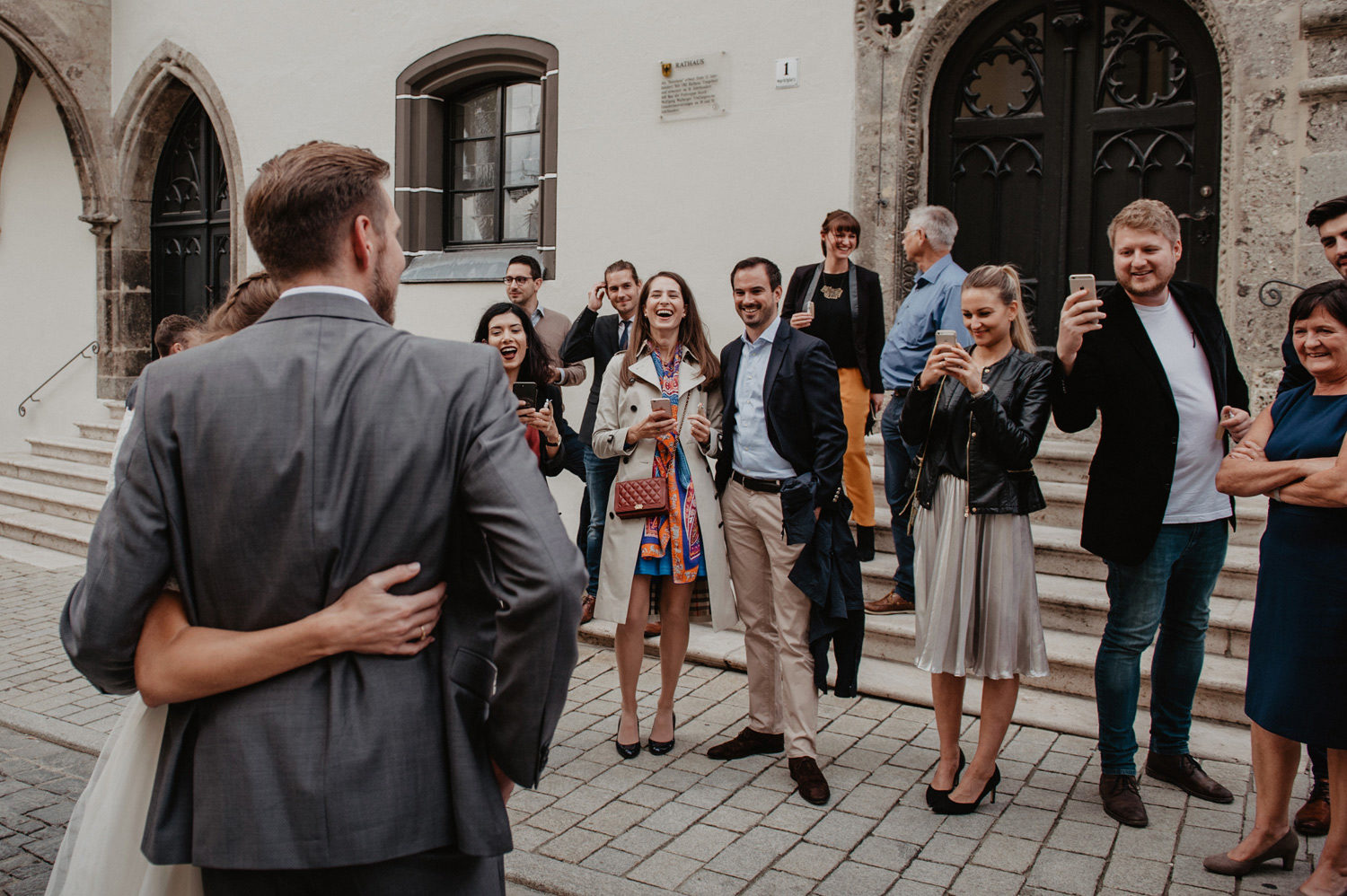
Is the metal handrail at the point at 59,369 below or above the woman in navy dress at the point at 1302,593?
above

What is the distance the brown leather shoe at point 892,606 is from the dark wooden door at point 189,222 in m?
9.03

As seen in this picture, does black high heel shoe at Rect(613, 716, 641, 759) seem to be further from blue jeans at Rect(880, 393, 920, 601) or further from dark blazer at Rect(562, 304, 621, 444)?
dark blazer at Rect(562, 304, 621, 444)

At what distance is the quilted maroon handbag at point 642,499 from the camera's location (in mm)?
4598

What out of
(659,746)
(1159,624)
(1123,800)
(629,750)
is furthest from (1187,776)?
(629,750)

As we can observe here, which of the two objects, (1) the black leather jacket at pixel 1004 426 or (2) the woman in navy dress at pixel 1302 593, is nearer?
(2) the woman in navy dress at pixel 1302 593

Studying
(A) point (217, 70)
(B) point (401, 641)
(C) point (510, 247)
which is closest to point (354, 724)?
(B) point (401, 641)

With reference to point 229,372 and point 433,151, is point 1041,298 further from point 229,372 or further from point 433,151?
point 229,372

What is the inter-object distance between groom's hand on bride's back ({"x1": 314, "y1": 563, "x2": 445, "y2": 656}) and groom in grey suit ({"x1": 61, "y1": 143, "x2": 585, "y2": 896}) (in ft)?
0.07

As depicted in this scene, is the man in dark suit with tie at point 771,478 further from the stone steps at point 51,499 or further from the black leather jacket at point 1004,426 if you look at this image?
the stone steps at point 51,499

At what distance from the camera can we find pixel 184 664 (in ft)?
5.53

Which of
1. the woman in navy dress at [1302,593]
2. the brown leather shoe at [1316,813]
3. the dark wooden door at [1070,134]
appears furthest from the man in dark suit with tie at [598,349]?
the brown leather shoe at [1316,813]

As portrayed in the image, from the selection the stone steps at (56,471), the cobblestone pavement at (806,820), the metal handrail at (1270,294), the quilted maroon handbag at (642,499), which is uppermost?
the metal handrail at (1270,294)

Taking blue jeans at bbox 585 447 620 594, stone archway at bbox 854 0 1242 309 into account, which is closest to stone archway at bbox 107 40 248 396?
blue jeans at bbox 585 447 620 594

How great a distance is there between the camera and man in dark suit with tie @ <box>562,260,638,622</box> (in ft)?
21.3
